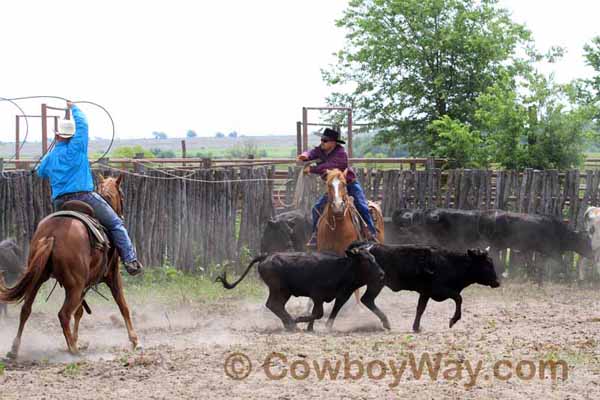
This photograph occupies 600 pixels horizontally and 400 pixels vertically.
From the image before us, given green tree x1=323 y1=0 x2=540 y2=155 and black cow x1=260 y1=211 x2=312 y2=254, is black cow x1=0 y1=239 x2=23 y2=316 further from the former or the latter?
green tree x1=323 y1=0 x2=540 y2=155

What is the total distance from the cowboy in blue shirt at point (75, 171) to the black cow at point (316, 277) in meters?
1.64

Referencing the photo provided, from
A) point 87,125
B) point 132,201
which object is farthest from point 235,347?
point 132,201

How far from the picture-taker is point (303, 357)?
7.29 m

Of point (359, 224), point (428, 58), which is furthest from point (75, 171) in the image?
point (428, 58)

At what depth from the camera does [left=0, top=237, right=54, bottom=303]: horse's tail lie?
7754mm

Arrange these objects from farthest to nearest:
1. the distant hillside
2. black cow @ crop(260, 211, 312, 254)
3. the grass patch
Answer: the distant hillside < black cow @ crop(260, 211, 312, 254) < the grass patch

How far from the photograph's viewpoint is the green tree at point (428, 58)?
28.7 m

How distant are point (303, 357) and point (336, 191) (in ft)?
10.9

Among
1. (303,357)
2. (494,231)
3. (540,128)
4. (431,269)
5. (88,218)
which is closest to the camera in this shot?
(303,357)

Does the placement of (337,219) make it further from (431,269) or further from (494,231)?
(494,231)

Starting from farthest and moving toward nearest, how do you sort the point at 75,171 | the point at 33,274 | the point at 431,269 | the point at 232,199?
1. the point at 232,199
2. the point at 431,269
3. the point at 75,171
4. the point at 33,274

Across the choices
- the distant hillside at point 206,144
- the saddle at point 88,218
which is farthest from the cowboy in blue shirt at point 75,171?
the distant hillside at point 206,144

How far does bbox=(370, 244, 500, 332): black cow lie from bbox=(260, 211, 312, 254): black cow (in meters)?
3.49

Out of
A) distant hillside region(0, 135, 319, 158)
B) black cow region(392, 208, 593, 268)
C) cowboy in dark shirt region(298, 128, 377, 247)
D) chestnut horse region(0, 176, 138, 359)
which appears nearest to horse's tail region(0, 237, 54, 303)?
chestnut horse region(0, 176, 138, 359)
